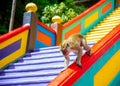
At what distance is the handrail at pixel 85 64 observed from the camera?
13.0 feet

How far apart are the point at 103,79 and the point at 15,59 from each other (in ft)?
7.69

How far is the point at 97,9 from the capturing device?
9.71 metres

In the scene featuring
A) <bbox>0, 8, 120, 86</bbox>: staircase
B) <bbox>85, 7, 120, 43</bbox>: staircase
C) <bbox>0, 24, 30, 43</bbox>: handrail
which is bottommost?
<bbox>0, 8, 120, 86</bbox>: staircase

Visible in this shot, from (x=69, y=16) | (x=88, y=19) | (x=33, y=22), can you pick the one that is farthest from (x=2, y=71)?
(x=69, y=16)

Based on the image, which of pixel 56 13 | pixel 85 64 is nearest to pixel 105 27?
pixel 85 64

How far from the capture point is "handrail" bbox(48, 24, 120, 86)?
13.0 ft

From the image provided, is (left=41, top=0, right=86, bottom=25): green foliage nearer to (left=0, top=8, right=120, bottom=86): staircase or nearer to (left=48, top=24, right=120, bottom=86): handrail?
(left=0, top=8, right=120, bottom=86): staircase

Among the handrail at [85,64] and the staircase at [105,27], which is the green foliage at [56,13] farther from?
the handrail at [85,64]

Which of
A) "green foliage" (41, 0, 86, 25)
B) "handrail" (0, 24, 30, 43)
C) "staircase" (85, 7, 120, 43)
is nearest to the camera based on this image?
"handrail" (0, 24, 30, 43)

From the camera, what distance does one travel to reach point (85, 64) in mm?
4328

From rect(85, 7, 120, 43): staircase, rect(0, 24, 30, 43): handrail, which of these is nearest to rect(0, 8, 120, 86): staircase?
rect(0, 24, 30, 43): handrail

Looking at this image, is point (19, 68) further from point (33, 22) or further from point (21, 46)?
point (33, 22)

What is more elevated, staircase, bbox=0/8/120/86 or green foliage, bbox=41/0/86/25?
green foliage, bbox=41/0/86/25

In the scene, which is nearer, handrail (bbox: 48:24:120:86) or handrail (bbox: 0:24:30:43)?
handrail (bbox: 48:24:120:86)
